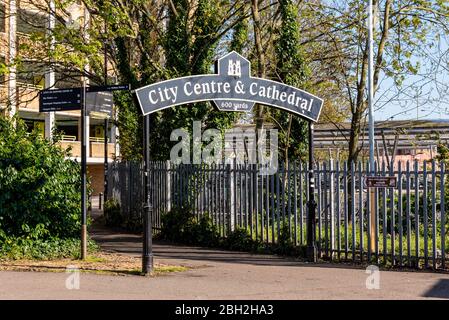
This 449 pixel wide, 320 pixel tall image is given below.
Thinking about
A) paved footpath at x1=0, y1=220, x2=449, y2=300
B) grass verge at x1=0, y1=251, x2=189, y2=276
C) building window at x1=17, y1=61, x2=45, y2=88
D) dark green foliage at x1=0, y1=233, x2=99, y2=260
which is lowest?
paved footpath at x1=0, y1=220, x2=449, y2=300

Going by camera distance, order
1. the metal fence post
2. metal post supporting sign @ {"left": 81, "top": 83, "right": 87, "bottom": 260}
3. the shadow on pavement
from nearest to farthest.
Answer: the shadow on pavement, metal post supporting sign @ {"left": 81, "top": 83, "right": 87, "bottom": 260}, the metal fence post

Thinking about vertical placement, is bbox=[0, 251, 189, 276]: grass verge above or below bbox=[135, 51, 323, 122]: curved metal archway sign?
below

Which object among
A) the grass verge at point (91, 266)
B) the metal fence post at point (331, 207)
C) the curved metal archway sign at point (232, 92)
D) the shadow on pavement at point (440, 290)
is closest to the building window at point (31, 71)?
the grass verge at point (91, 266)

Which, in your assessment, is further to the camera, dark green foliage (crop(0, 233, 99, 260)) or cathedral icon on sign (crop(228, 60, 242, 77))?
cathedral icon on sign (crop(228, 60, 242, 77))

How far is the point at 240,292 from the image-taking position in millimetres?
9305

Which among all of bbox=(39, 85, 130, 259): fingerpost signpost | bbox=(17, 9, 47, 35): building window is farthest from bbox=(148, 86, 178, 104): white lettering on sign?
bbox=(17, 9, 47, 35): building window

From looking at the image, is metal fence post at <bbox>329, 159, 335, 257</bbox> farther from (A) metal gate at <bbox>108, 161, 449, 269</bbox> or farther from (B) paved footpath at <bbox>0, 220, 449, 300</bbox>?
(B) paved footpath at <bbox>0, 220, 449, 300</bbox>

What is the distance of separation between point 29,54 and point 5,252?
32.6ft

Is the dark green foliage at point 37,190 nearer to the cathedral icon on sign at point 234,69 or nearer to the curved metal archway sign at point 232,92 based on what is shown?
the curved metal archway sign at point 232,92

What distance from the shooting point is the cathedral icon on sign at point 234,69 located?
41.4 feet

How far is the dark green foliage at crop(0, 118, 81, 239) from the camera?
41.5 ft

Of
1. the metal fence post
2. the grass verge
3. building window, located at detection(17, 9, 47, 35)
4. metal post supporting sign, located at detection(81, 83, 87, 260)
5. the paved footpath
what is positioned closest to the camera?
the paved footpath

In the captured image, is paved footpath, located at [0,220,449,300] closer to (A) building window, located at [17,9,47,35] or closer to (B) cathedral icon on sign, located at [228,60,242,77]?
(B) cathedral icon on sign, located at [228,60,242,77]

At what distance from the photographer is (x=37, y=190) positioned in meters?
12.8
